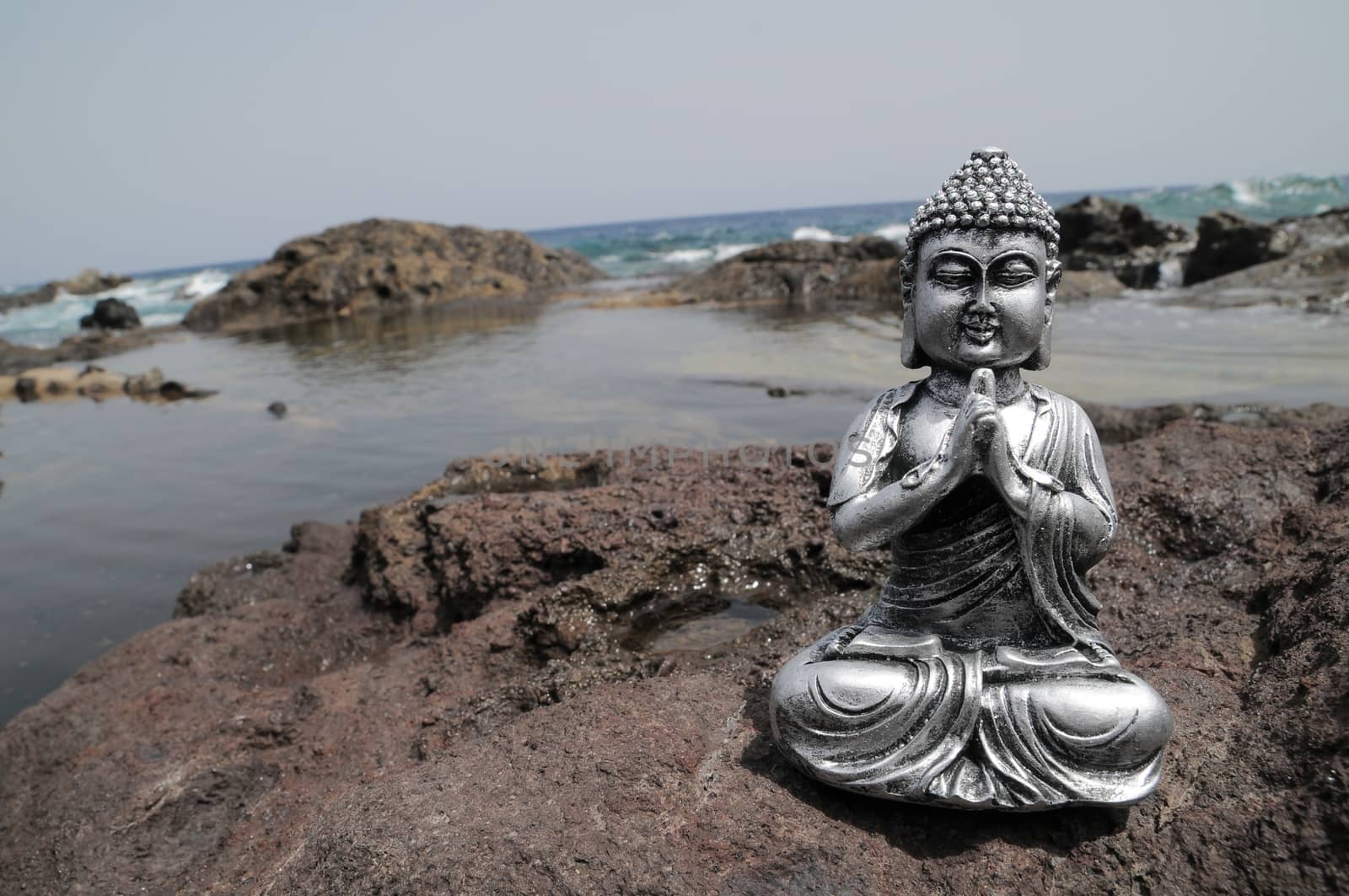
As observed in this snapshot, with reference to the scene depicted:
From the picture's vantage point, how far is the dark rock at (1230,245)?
19.8m

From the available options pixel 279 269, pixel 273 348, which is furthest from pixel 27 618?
pixel 279 269

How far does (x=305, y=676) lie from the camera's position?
516 centimetres

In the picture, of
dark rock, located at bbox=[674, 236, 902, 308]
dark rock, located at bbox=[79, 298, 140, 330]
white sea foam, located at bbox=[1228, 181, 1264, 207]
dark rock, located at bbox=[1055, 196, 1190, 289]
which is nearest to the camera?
dark rock, located at bbox=[674, 236, 902, 308]

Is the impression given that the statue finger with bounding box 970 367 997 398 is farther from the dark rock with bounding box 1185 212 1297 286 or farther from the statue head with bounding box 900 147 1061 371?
the dark rock with bounding box 1185 212 1297 286

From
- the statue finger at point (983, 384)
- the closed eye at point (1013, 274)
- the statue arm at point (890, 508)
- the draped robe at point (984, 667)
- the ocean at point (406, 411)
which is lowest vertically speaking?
the ocean at point (406, 411)

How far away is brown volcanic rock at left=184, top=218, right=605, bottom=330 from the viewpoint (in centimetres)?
2623

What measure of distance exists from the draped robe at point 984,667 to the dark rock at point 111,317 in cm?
3030

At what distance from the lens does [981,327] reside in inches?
116

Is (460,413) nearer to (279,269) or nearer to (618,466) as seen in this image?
(618,466)

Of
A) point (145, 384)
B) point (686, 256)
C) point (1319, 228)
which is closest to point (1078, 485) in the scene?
point (145, 384)

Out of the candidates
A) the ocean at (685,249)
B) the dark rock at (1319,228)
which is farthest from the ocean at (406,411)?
the ocean at (685,249)

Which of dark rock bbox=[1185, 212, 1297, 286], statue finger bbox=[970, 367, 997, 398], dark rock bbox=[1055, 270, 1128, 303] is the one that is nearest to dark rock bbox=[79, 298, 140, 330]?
dark rock bbox=[1055, 270, 1128, 303]

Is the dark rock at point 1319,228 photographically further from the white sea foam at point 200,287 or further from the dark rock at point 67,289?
the dark rock at point 67,289

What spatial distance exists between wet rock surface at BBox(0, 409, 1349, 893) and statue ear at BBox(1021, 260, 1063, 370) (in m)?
1.33
